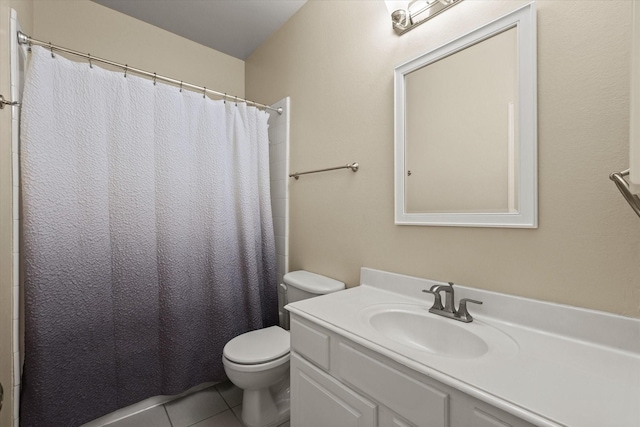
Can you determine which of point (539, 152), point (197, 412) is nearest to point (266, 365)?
point (197, 412)

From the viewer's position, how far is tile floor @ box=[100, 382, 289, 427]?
155 cm

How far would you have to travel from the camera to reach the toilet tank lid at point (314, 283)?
153 cm

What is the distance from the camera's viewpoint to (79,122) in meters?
1.40

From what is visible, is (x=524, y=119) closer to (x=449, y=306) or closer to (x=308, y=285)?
(x=449, y=306)

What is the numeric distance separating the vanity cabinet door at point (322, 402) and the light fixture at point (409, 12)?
1.51m

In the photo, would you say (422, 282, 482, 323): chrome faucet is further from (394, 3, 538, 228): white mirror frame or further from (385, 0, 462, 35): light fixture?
(385, 0, 462, 35): light fixture

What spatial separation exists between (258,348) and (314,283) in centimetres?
46

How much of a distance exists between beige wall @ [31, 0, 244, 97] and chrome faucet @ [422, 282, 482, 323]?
93.2 inches

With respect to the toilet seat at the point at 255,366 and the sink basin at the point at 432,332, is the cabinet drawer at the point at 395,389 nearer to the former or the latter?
the sink basin at the point at 432,332

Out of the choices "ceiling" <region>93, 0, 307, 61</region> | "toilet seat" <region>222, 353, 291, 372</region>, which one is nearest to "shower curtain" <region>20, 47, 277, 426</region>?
"toilet seat" <region>222, 353, 291, 372</region>

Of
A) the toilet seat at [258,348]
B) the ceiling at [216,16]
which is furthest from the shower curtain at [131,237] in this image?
the ceiling at [216,16]

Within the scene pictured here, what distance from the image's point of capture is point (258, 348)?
4.92ft

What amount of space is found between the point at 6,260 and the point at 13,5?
3.74 feet

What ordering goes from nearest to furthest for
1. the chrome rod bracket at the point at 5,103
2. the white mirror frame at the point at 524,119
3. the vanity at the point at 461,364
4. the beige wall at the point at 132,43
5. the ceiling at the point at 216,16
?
the vanity at the point at 461,364 → the white mirror frame at the point at 524,119 → the chrome rod bracket at the point at 5,103 → the beige wall at the point at 132,43 → the ceiling at the point at 216,16
